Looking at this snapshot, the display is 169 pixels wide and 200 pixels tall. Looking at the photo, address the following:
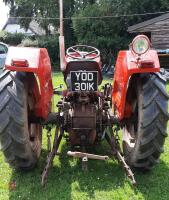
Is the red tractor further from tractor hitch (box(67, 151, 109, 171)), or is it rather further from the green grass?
the green grass

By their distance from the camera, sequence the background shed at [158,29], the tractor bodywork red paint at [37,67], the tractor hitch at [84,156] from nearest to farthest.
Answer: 1. the tractor bodywork red paint at [37,67]
2. the tractor hitch at [84,156]
3. the background shed at [158,29]

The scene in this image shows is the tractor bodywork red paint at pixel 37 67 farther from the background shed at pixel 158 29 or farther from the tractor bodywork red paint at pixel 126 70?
the background shed at pixel 158 29

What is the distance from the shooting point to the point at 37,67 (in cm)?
444

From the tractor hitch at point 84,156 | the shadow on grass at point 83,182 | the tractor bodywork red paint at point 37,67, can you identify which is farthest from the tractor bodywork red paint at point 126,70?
the tractor bodywork red paint at point 37,67

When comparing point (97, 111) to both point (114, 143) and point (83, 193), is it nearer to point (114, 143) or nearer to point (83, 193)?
point (114, 143)

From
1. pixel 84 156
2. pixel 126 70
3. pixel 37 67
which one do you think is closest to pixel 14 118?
pixel 37 67

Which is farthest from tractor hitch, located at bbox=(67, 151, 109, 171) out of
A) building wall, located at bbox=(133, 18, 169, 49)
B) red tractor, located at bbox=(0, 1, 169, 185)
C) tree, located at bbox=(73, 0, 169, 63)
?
tree, located at bbox=(73, 0, 169, 63)

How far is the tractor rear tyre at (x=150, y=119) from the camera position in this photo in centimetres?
Answer: 444

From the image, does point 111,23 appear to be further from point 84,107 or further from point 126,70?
point 126,70

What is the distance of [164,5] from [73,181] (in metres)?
28.7

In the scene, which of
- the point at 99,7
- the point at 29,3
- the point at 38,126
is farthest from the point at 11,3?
the point at 38,126

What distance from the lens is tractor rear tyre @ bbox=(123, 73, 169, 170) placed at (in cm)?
444

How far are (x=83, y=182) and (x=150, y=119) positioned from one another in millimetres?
1110

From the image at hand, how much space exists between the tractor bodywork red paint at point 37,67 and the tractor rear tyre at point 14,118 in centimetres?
18
